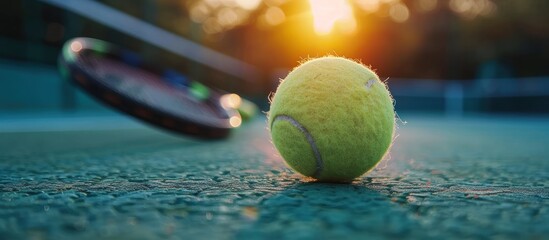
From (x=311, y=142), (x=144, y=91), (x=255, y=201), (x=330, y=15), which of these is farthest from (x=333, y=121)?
(x=330, y=15)

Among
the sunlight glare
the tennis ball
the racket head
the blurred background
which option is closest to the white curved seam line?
the tennis ball

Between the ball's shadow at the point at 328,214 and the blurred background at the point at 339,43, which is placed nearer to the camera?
the ball's shadow at the point at 328,214

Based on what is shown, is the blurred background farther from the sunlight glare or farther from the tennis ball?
the tennis ball

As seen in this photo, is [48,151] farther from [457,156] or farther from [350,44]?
[350,44]

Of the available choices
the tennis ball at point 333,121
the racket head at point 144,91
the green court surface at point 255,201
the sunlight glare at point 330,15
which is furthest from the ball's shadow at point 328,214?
the sunlight glare at point 330,15

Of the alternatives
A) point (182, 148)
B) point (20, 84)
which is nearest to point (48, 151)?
point (182, 148)

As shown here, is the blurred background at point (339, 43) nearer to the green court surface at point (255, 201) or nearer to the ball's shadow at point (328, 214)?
the green court surface at point (255, 201)

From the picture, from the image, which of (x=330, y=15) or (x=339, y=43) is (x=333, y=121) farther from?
(x=339, y=43)

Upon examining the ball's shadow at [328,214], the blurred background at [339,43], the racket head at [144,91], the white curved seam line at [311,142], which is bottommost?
the ball's shadow at [328,214]
